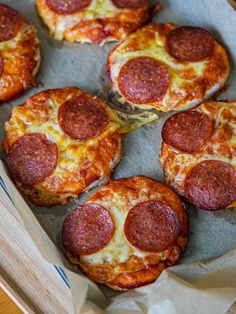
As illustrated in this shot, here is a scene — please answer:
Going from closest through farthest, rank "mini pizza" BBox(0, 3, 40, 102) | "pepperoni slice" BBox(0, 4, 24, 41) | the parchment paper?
the parchment paper < "mini pizza" BBox(0, 3, 40, 102) < "pepperoni slice" BBox(0, 4, 24, 41)

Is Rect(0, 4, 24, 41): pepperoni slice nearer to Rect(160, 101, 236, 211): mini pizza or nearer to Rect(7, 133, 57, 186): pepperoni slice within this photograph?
Rect(7, 133, 57, 186): pepperoni slice

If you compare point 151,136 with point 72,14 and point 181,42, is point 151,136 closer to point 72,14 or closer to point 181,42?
point 181,42

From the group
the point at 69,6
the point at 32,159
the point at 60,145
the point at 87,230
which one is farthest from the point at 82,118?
the point at 69,6

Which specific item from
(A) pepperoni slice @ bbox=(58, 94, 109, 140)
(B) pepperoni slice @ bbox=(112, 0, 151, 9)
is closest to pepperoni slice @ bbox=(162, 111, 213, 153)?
(A) pepperoni slice @ bbox=(58, 94, 109, 140)

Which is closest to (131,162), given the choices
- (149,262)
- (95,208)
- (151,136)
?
(151,136)

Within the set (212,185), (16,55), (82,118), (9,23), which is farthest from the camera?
(9,23)

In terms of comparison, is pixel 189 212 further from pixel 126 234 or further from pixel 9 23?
pixel 9 23
